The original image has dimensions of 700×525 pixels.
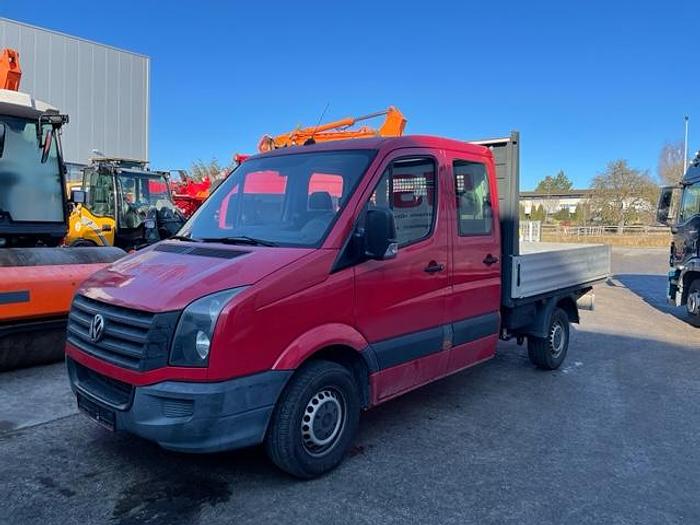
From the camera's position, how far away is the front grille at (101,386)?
3.50 meters

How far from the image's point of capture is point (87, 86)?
1122 inches

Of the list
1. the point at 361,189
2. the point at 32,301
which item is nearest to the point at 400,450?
the point at 361,189

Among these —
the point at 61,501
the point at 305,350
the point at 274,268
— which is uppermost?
the point at 274,268

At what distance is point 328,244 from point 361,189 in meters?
0.53

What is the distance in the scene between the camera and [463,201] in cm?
512

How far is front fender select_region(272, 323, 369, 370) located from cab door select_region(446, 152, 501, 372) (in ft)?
3.97

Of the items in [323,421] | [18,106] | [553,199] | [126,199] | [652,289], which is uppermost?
[553,199]

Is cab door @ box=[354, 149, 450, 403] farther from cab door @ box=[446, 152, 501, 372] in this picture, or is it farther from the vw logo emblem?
the vw logo emblem

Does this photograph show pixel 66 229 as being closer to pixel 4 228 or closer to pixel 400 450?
pixel 4 228

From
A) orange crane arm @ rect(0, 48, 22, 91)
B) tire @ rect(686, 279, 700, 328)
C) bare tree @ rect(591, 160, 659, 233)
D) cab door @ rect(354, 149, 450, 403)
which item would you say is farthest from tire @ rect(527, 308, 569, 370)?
bare tree @ rect(591, 160, 659, 233)

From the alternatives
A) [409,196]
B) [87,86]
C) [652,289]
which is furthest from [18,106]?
[87,86]

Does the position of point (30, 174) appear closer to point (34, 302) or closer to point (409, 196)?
point (34, 302)

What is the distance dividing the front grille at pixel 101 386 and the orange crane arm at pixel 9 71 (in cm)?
549

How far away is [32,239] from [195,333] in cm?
486
